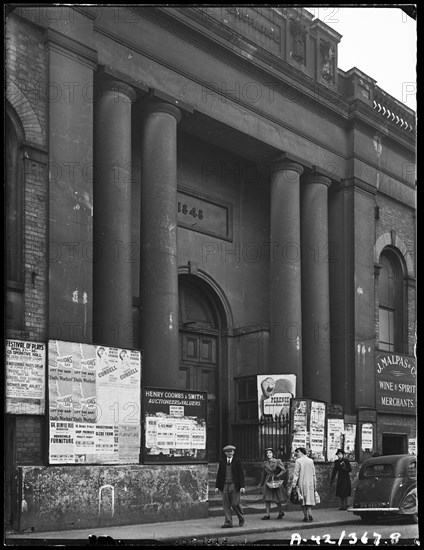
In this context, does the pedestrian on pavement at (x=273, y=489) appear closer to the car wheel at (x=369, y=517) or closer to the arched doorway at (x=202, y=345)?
the car wheel at (x=369, y=517)

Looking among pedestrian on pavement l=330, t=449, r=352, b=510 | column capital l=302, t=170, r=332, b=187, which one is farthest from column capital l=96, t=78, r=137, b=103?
pedestrian on pavement l=330, t=449, r=352, b=510

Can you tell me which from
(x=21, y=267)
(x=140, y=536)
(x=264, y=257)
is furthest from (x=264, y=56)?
(x=140, y=536)

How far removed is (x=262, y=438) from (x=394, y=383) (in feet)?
17.7

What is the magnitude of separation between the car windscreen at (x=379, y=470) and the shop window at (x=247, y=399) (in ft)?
12.2

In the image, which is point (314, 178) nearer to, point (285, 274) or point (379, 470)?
point (285, 274)

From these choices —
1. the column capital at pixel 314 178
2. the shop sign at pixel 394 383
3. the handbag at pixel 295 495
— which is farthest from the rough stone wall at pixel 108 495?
the column capital at pixel 314 178

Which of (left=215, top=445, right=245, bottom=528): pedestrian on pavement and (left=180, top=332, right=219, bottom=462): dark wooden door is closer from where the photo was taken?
(left=215, top=445, right=245, bottom=528): pedestrian on pavement

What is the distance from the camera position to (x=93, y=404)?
1473cm

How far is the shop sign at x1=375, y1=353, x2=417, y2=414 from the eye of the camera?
74.9ft

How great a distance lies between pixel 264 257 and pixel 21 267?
9356mm

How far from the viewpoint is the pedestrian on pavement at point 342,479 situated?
62.3ft

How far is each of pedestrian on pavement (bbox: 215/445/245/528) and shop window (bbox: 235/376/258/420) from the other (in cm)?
496

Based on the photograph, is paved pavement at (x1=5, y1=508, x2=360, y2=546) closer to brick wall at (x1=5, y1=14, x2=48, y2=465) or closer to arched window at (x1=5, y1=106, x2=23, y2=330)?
brick wall at (x1=5, y1=14, x2=48, y2=465)

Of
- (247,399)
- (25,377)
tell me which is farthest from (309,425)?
(25,377)
